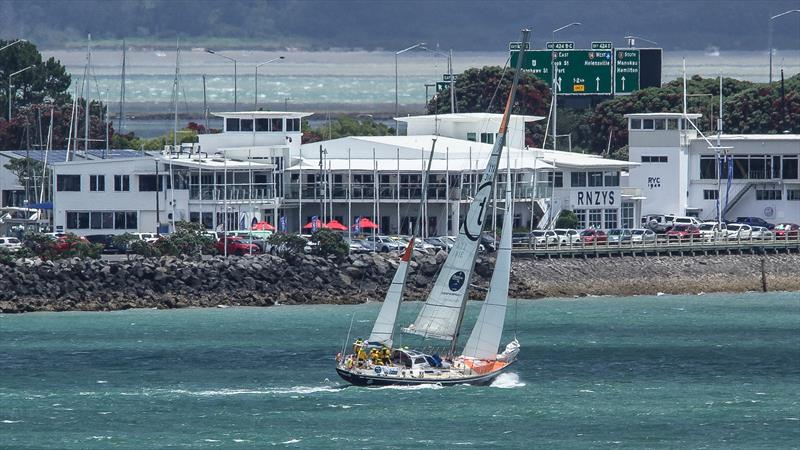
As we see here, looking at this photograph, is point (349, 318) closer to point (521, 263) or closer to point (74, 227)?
point (521, 263)

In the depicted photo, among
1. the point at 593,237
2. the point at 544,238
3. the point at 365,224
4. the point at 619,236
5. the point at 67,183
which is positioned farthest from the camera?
the point at 365,224

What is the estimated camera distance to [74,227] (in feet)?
379

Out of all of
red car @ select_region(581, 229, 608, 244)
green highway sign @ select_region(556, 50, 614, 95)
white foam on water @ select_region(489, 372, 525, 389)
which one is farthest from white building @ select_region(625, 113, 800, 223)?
white foam on water @ select_region(489, 372, 525, 389)

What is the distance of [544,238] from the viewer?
111188 millimetres

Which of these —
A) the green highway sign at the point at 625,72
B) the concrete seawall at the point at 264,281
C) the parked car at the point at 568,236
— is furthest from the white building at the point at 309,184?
the green highway sign at the point at 625,72

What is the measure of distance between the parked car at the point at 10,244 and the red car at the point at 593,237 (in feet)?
93.0

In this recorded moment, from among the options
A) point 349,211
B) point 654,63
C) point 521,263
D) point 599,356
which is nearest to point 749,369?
point 599,356

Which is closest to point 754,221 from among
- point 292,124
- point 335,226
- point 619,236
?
point 619,236

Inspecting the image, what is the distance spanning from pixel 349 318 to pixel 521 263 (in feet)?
50.3

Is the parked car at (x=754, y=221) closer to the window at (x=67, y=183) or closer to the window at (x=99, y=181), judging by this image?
the window at (x=99, y=181)

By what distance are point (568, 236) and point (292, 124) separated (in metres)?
19.9

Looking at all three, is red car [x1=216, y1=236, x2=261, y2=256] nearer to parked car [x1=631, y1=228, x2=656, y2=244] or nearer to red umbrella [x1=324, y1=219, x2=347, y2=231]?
red umbrella [x1=324, y1=219, x2=347, y2=231]

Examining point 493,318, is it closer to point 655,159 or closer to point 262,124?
point 262,124

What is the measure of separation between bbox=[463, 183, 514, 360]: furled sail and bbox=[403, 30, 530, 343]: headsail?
752 millimetres
